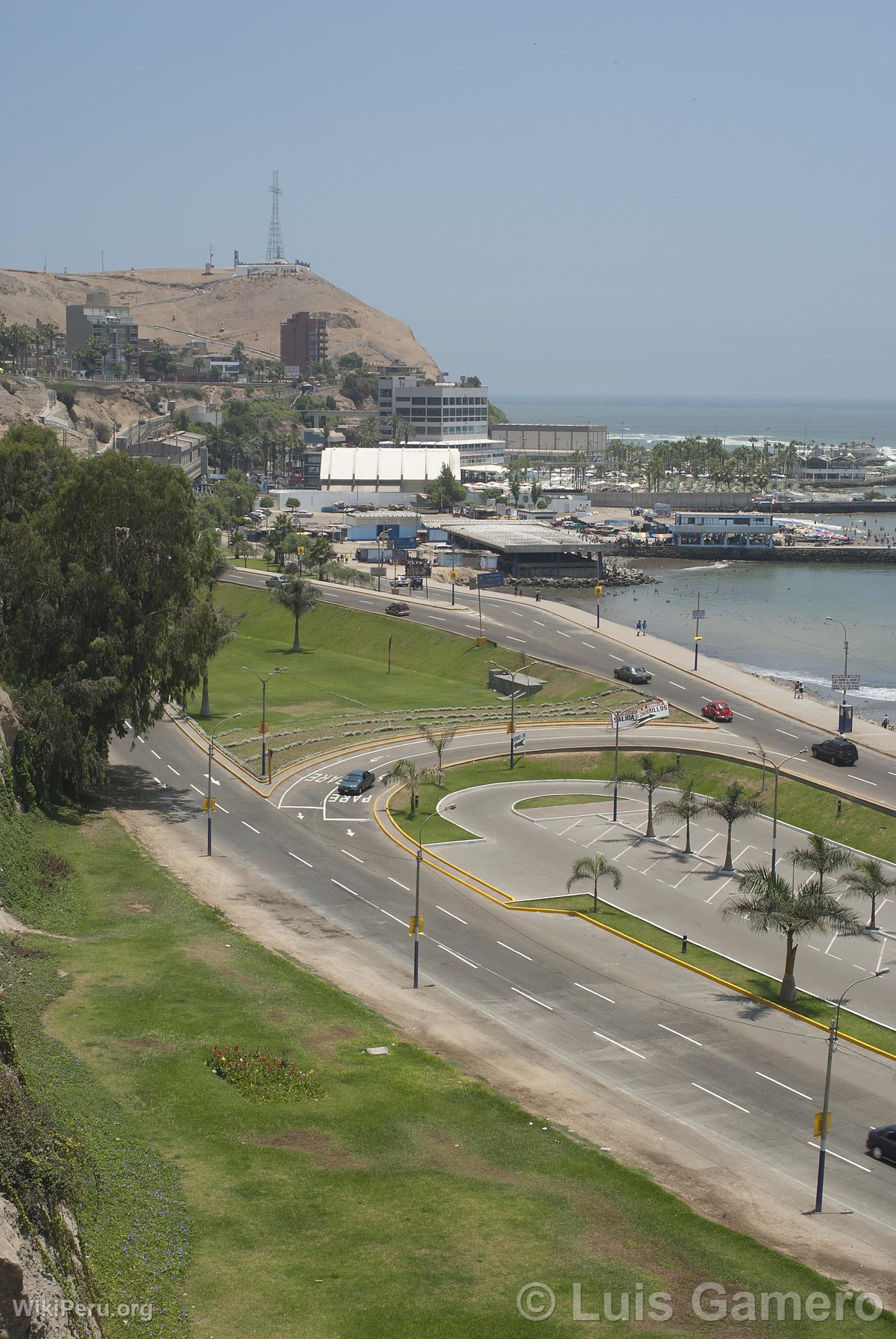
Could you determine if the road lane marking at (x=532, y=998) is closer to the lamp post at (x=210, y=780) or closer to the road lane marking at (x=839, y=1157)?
the road lane marking at (x=839, y=1157)

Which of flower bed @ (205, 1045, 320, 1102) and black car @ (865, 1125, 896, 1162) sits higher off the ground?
flower bed @ (205, 1045, 320, 1102)

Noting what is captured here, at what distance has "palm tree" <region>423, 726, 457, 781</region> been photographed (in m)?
73.2

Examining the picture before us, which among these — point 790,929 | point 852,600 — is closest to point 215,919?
point 790,929

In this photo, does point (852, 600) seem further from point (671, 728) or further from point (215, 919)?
point (215, 919)

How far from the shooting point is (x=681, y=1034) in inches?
1758

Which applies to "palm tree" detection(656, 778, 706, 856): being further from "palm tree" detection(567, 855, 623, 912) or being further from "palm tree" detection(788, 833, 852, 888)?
"palm tree" detection(788, 833, 852, 888)

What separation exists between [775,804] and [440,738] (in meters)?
19.4

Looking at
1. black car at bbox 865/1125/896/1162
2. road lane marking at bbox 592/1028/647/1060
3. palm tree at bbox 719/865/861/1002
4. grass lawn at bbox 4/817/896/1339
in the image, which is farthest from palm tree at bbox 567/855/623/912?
black car at bbox 865/1125/896/1162

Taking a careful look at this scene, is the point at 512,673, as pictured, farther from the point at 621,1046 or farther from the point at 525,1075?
the point at 525,1075

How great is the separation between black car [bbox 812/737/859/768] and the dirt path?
3214cm

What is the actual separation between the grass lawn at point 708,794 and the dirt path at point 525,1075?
32.3ft

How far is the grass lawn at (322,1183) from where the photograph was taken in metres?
27.6

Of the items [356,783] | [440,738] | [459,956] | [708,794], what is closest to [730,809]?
[708,794]

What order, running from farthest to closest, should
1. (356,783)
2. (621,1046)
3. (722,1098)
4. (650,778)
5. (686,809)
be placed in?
1. (356,783)
2. (650,778)
3. (686,809)
4. (621,1046)
5. (722,1098)
